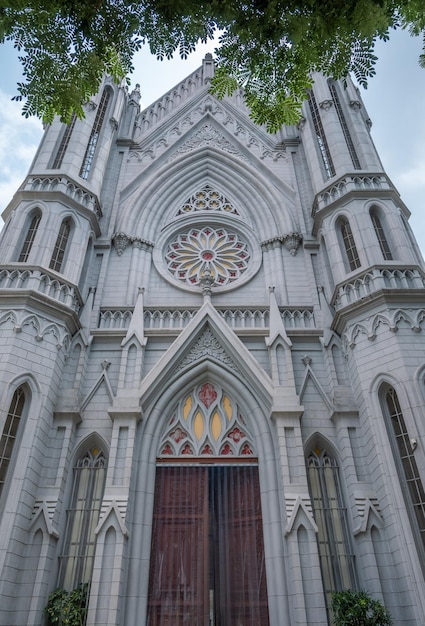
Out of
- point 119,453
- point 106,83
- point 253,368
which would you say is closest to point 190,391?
point 253,368

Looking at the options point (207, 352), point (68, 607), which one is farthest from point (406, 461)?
point (68, 607)

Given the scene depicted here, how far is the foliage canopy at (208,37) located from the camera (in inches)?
211

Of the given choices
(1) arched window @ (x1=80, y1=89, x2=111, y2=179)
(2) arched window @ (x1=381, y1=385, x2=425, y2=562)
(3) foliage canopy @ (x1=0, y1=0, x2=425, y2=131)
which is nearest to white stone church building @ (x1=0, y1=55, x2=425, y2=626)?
(2) arched window @ (x1=381, y1=385, x2=425, y2=562)

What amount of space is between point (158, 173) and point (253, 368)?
9.69 meters

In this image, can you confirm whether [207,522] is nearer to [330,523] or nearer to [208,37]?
[330,523]

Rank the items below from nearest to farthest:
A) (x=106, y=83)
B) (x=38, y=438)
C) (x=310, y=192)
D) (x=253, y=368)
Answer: (x=38, y=438)
(x=253, y=368)
(x=310, y=192)
(x=106, y=83)

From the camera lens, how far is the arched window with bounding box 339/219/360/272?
1443 cm

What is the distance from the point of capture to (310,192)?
18172 mm

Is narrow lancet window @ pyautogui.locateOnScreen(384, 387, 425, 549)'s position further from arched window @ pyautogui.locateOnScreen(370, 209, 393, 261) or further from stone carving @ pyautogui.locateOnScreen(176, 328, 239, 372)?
arched window @ pyautogui.locateOnScreen(370, 209, 393, 261)

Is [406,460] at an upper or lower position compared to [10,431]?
lower

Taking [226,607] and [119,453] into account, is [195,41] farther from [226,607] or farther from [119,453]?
[226,607]

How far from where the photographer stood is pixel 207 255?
17.5m

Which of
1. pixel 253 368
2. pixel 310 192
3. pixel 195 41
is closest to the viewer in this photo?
pixel 195 41

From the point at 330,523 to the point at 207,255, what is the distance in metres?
9.76
